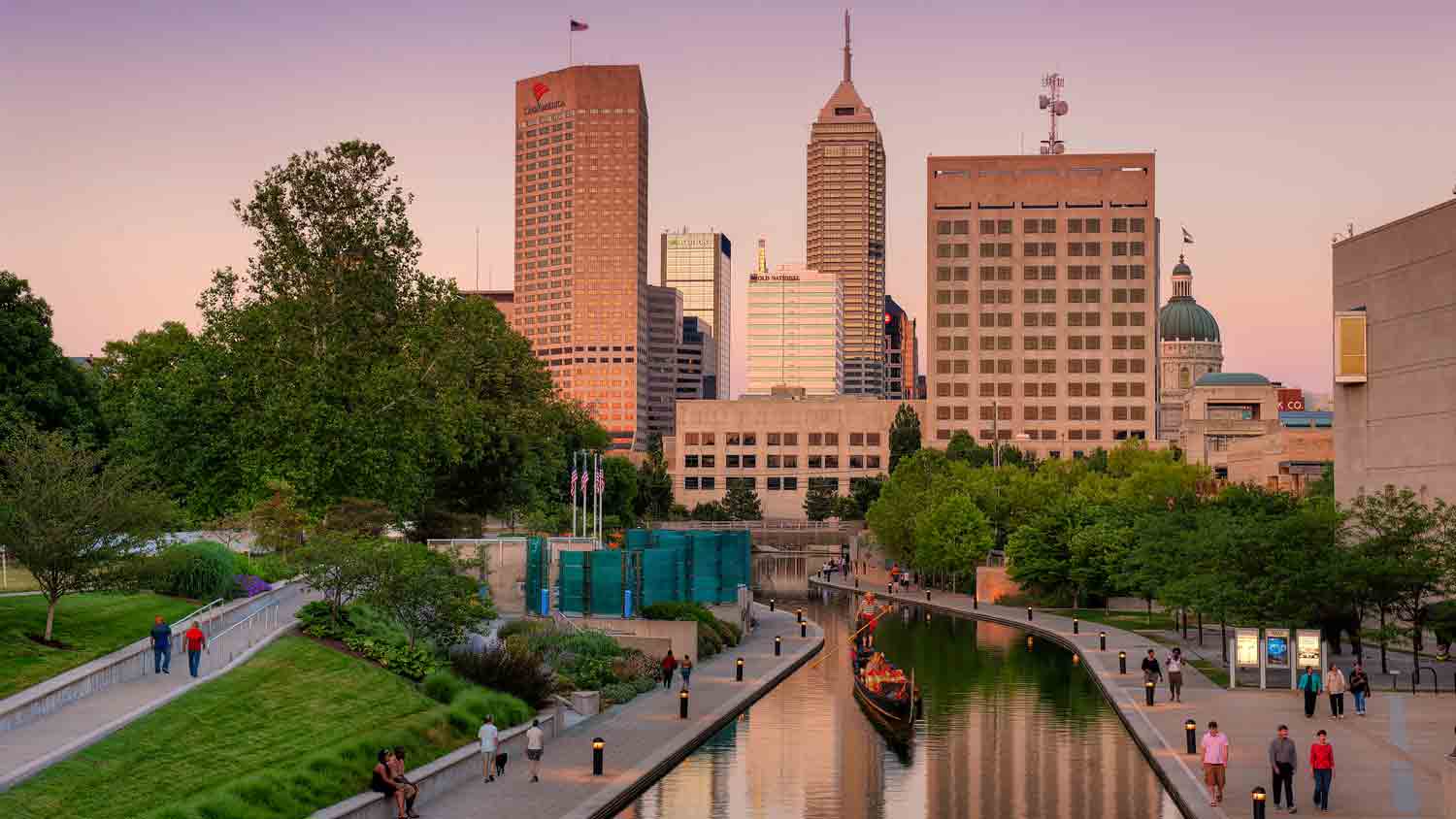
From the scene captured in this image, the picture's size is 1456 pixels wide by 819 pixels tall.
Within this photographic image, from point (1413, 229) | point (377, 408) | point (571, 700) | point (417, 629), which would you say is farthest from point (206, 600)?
point (1413, 229)

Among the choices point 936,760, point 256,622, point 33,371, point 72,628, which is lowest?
point 936,760

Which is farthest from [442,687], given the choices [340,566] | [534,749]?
[534,749]

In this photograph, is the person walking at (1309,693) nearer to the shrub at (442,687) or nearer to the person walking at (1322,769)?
the person walking at (1322,769)

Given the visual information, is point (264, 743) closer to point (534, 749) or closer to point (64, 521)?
point (534, 749)

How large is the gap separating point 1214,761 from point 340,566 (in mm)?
24736

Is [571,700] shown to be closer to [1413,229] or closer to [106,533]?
[106,533]

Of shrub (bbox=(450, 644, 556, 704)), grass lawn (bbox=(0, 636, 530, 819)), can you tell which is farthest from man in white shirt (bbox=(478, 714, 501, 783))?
shrub (bbox=(450, 644, 556, 704))

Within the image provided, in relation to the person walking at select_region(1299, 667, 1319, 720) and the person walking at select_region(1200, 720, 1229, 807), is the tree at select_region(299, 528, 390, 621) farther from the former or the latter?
the person walking at select_region(1299, 667, 1319, 720)

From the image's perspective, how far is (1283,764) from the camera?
33406mm

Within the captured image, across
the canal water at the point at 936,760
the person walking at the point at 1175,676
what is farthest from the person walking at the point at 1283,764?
the person walking at the point at 1175,676

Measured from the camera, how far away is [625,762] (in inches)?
1535

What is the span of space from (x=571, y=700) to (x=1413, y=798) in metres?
23.8

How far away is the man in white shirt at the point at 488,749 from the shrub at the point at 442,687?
611 centimetres

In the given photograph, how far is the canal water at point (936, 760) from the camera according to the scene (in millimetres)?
36562
